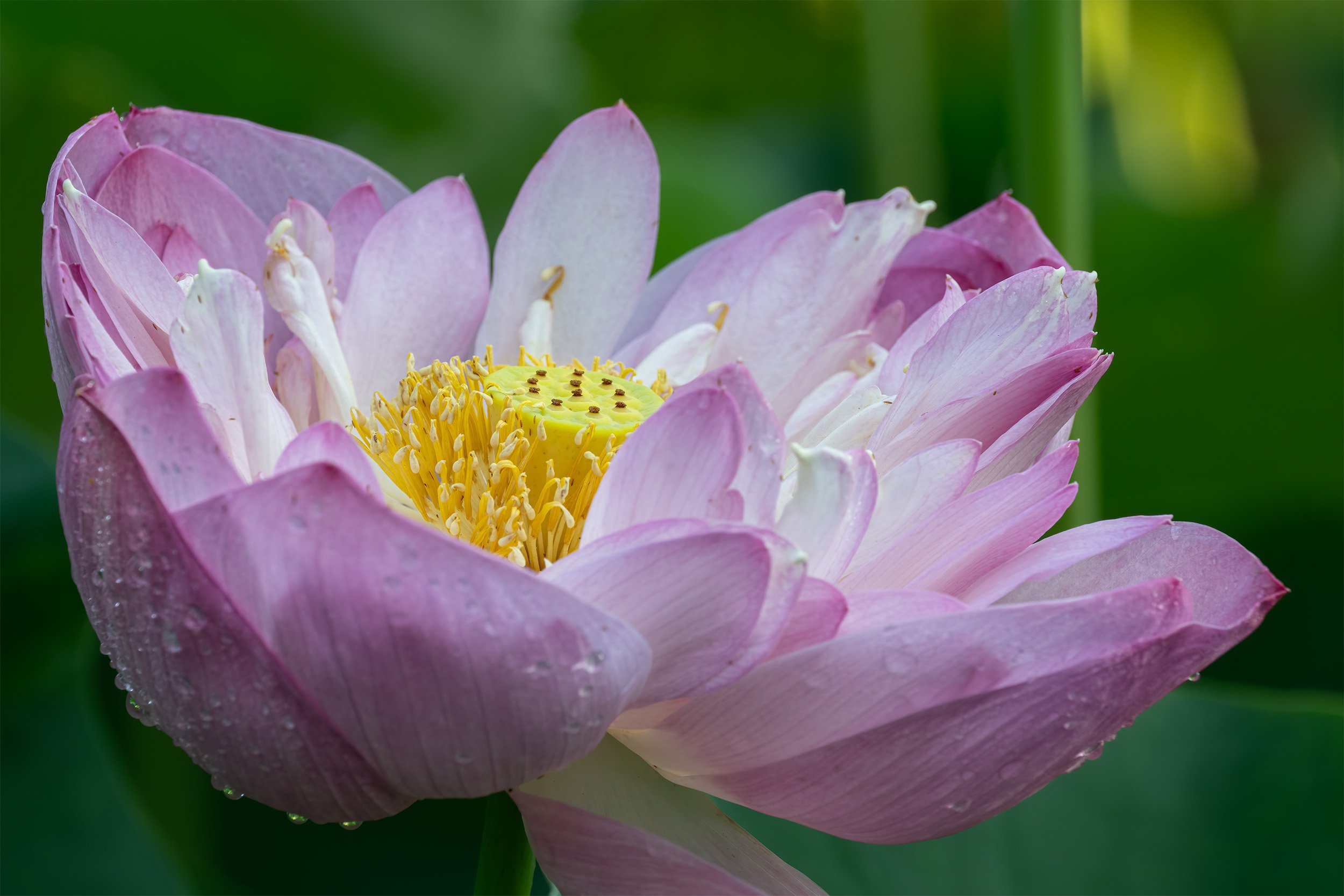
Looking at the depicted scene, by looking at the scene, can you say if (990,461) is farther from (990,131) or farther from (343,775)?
(990,131)

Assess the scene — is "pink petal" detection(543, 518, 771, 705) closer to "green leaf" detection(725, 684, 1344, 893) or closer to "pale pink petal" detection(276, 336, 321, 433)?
"pale pink petal" detection(276, 336, 321, 433)

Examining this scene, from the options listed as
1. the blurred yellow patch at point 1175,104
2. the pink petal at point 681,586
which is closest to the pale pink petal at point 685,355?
the pink petal at point 681,586

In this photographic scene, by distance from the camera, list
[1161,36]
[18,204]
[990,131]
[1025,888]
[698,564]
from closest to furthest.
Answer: [698,564], [1025,888], [18,204], [990,131], [1161,36]

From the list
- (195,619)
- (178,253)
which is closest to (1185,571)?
(195,619)

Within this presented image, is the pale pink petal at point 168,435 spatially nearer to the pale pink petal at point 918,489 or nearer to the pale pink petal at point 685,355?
the pale pink petal at point 918,489

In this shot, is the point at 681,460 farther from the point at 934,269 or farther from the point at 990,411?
the point at 934,269

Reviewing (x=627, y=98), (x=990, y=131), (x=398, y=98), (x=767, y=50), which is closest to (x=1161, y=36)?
(x=990, y=131)

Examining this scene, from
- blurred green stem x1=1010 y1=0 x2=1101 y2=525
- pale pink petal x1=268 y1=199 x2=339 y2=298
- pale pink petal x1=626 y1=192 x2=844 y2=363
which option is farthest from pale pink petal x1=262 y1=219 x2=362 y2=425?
blurred green stem x1=1010 y1=0 x2=1101 y2=525
